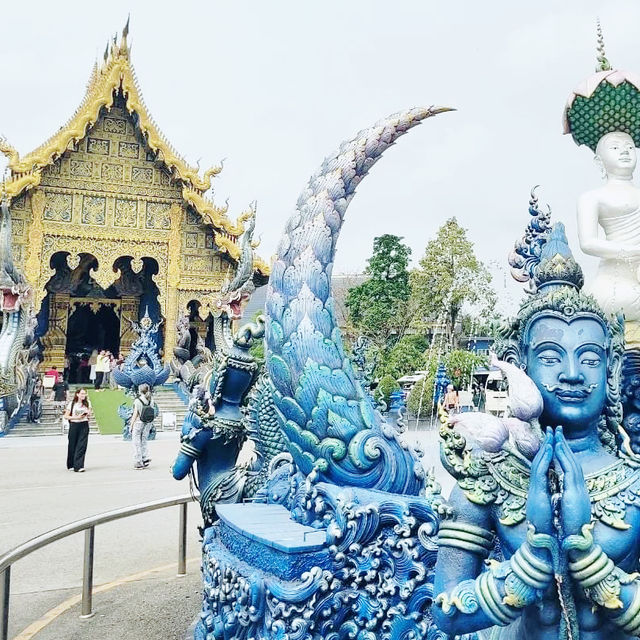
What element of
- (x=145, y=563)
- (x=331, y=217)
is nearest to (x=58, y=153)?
(x=145, y=563)

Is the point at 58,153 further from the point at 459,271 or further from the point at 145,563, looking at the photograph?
the point at 145,563

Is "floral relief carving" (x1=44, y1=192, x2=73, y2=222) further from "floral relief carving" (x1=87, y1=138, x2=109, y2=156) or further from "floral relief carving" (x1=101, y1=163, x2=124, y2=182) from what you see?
"floral relief carving" (x1=87, y1=138, x2=109, y2=156)

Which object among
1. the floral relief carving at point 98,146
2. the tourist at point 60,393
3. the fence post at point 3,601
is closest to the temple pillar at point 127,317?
the tourist at point 60,393

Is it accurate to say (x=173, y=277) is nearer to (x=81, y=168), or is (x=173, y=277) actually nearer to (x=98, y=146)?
(x=81, y=168)

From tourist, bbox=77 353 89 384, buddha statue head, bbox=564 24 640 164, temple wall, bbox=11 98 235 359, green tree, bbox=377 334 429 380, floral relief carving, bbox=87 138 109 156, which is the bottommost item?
tourist, bbox=77 353 89 384

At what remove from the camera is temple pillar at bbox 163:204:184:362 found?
22.0m

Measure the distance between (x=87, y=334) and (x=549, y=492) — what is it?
2674cm

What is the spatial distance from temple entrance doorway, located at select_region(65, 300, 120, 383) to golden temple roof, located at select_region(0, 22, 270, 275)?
5784 millimetres

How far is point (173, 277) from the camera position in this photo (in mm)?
22172

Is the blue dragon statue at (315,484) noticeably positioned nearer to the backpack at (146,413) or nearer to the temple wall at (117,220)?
the backpack at (146,413)

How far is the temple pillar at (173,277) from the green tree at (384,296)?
6347mm

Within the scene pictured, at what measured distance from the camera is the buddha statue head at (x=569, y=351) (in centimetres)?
197

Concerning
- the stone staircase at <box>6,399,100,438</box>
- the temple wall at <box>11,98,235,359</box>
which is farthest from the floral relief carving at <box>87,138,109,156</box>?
the stone staircase at <box>6,399,100,438</box>

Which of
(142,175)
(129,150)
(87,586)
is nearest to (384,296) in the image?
(142,175)
